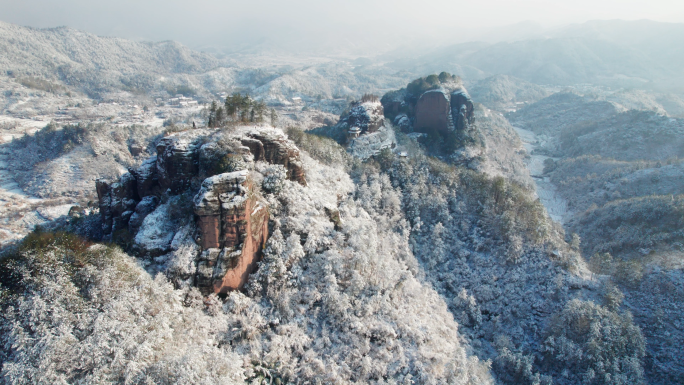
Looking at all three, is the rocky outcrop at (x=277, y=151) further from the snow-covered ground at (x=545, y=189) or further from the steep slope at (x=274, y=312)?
the snow-covered ground at (x=545, y=189)

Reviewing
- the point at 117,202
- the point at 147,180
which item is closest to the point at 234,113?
the point at 147,180

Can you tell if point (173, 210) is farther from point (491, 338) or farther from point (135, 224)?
point (491, 338)

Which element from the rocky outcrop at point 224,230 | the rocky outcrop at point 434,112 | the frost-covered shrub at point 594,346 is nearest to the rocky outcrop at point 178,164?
the rocky outcrop at point 224,230

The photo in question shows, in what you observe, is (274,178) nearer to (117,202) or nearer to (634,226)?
(117,202)

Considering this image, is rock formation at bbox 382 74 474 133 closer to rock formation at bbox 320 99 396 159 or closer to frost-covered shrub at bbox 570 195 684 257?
rock formation at bbox 320 99 396 159

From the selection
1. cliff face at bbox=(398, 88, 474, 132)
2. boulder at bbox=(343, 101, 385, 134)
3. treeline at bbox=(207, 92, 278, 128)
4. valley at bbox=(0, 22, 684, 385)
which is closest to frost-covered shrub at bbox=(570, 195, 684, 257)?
valley at bbox=(0, 22, 684, 385)
